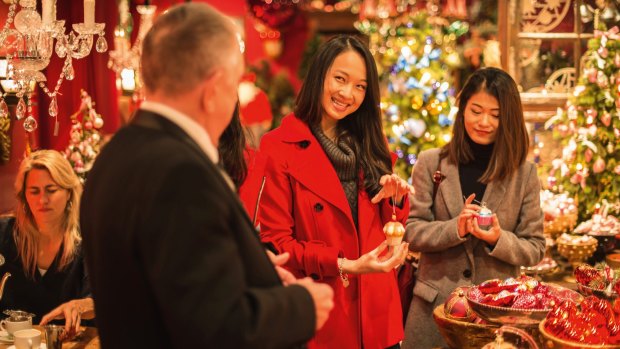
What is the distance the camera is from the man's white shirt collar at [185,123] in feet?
4.96

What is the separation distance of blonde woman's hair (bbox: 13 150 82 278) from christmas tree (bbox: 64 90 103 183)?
963 mm

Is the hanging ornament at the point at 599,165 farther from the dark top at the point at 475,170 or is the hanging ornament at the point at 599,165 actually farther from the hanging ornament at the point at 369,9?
the hanging ornament at the point at 369,9

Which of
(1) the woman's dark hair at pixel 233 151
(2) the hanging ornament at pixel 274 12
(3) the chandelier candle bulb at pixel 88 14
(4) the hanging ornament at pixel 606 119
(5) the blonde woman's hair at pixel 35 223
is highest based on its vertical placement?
(2) the hanging ornament at pixel 274 12

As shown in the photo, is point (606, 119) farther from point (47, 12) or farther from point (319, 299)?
point (319, 299)

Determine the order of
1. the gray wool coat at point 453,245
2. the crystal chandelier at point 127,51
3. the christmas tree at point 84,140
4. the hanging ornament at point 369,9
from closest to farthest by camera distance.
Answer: the gray wool coat at point 453,245 < the christmas tree at point 84,140 < the crystal chandelier at point 127,51 < the hanging ornament at point 369,9

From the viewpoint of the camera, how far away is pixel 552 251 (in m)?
4.52

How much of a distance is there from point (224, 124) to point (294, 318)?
0.39 meters

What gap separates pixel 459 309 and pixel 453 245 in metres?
0.43

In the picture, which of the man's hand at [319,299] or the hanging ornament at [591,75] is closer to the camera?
the man's hand at [319,299]

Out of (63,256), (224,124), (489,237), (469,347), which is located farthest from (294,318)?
(63,256)

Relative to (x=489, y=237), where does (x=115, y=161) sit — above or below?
above

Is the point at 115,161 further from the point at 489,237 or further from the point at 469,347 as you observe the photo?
the point at 489,237

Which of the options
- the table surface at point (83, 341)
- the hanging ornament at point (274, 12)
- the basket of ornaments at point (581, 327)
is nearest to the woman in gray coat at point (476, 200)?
the basket of ornaments at point (581, 327)

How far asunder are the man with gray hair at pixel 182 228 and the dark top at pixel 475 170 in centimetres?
165
